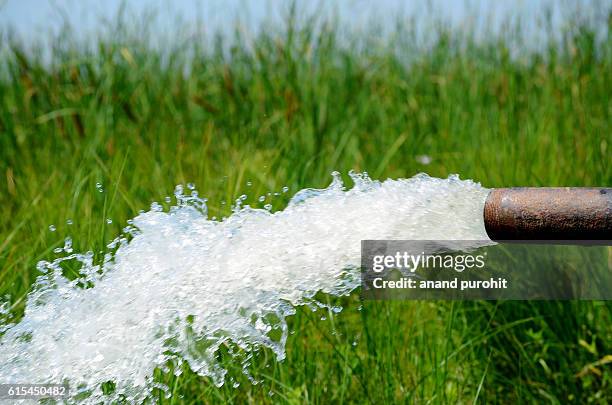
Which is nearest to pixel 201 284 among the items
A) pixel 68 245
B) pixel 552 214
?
pixel 68 245

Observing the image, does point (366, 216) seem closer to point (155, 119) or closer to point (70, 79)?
point (155, 119)

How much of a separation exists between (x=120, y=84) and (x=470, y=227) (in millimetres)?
2118

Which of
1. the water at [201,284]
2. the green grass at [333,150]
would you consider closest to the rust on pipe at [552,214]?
the water at [201,284]

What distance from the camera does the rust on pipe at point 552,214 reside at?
49.4 inches

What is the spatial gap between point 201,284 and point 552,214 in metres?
0.62

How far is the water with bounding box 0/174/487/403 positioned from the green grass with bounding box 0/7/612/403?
7 centimetres

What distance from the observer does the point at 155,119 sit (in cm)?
324

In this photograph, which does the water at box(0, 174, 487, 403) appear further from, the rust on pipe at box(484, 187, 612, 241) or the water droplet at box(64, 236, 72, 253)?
the rust on pipe at box(484, 187, 612, 241)

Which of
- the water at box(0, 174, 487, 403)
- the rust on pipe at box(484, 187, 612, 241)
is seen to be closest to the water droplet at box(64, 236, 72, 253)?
the water at box(0, 174, 487, 403)

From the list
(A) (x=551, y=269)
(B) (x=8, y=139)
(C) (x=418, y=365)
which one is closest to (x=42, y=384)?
(C) (x=418, y=365)

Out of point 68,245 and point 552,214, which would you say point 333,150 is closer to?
point 68,245

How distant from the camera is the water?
1487 mm

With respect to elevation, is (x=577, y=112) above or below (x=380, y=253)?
above

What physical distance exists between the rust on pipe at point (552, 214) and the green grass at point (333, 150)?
0.34 meters
